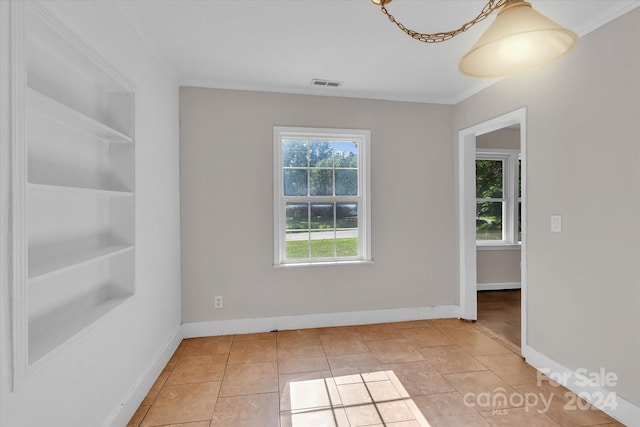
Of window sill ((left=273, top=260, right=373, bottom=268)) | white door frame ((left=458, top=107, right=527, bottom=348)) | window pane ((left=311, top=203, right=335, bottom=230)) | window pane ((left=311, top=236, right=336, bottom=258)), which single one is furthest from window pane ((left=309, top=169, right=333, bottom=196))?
white door frame ((left=458, top=107, right=527, bottom=348))

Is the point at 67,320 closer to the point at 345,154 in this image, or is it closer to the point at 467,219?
the point at 345,154

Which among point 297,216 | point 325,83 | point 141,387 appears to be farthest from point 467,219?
point 141,387

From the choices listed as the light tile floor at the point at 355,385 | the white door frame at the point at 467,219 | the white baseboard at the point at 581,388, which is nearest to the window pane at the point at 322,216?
the light tile floor at the point at 355,385

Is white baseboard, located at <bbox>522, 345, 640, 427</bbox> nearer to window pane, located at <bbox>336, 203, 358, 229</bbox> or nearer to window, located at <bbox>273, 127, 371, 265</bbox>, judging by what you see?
window, located at <bbox>273, 127, 371, 265</bbox>

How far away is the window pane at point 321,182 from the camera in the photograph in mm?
3381

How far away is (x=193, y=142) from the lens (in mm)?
3066

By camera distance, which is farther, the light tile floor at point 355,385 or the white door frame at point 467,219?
the white door frame at point 467,219

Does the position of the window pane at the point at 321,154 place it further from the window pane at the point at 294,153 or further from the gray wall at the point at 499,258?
the gray wall at the point at 499,258

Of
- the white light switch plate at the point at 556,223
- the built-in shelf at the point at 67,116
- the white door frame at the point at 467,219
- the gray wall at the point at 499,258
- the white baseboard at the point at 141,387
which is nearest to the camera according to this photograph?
the built-in shelf at the point at 67,116

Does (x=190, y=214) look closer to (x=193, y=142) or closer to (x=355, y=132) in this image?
(x=193, y=142)

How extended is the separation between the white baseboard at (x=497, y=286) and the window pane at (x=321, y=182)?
2974mm

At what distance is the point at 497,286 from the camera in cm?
470

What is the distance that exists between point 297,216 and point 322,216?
0.92 feet

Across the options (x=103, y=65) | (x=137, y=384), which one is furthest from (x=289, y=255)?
(x=103, y=65)
